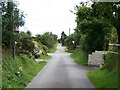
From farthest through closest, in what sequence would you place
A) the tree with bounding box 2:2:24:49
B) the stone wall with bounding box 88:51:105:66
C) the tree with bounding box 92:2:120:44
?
1. the stone wall with bounding box 88:51:105:66
2. the tree with bounding box 2:2:24:49
3. the tree with bounding box 92:2:120:44

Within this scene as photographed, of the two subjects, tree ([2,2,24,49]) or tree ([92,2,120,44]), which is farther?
tree ([2,2,24,49])

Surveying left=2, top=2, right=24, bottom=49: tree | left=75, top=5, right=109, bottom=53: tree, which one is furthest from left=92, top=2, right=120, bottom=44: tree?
left=75, top=5, right=109, bottom=53: tree

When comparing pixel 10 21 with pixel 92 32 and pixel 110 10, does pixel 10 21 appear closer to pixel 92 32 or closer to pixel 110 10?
pixel 110 10

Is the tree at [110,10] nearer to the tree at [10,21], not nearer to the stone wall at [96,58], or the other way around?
the tree at [10,21]

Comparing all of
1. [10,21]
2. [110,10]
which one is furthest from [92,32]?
[110,10]

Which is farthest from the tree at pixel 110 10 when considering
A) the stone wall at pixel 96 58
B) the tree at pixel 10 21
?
the stone wall at pixel 96 58

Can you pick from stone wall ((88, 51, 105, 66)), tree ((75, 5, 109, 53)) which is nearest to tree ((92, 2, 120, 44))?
stone wall ((88, 51, 105, 66))

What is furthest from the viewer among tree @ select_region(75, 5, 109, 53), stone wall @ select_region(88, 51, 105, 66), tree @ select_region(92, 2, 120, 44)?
tree @ select_region(75, 5, 109, 53)

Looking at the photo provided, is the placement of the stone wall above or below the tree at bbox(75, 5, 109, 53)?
below

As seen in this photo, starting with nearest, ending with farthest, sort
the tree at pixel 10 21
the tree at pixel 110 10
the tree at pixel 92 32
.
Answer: the tree at pixel 110 10, the tree at pixel 10 21, the tree at pixel 92 32

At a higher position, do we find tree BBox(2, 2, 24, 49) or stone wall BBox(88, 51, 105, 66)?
tree BBox(2, 2, 24, 49)

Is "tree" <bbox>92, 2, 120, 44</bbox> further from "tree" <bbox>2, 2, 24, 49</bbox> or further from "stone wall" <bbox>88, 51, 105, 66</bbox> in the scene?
"stone wall" <bbox>88, 51, 105, 66</bbox>

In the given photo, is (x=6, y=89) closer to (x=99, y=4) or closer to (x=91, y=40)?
(x=99, y=4)

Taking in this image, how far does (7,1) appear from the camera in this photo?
21469 mm
